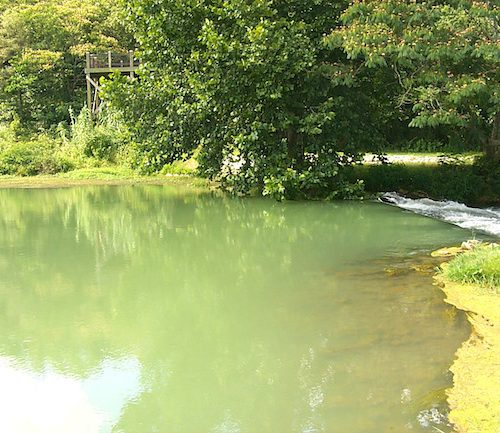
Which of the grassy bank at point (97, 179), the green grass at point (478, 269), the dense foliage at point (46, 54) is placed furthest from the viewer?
the dense foliage at point (46, 54)

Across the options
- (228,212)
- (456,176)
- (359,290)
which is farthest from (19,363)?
(456,176)

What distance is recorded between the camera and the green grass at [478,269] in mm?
6285

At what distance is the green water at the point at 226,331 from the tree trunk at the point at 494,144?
5036mm

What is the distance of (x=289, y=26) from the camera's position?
1262 cm

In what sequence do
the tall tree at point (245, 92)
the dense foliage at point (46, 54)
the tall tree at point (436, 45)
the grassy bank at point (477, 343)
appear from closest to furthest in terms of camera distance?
1. the grassy bank at point (477, 343)
2. the tall tree at point (436, 45)
3. the tall tree at point (245, 92)
4. the dense foliage at point (46, 54)

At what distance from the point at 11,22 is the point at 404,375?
87.1 feet

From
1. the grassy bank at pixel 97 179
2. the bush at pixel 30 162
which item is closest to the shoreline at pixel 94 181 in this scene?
the grassy bank at pixel 97 179

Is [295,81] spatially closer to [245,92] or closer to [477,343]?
[245,92]

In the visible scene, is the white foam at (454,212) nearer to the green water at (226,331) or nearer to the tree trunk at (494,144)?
the green water at (226,331)

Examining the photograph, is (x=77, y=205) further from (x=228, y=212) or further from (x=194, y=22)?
(x=194, y=22)

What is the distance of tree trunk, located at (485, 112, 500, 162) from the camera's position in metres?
14.1

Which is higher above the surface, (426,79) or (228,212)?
(426,79)

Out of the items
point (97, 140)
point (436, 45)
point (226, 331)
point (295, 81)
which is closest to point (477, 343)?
point (226, 331)

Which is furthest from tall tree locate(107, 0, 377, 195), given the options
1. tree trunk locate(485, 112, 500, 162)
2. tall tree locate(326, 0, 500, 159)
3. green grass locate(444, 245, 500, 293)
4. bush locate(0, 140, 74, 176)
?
bush locate(0, 140, 74, 176)
